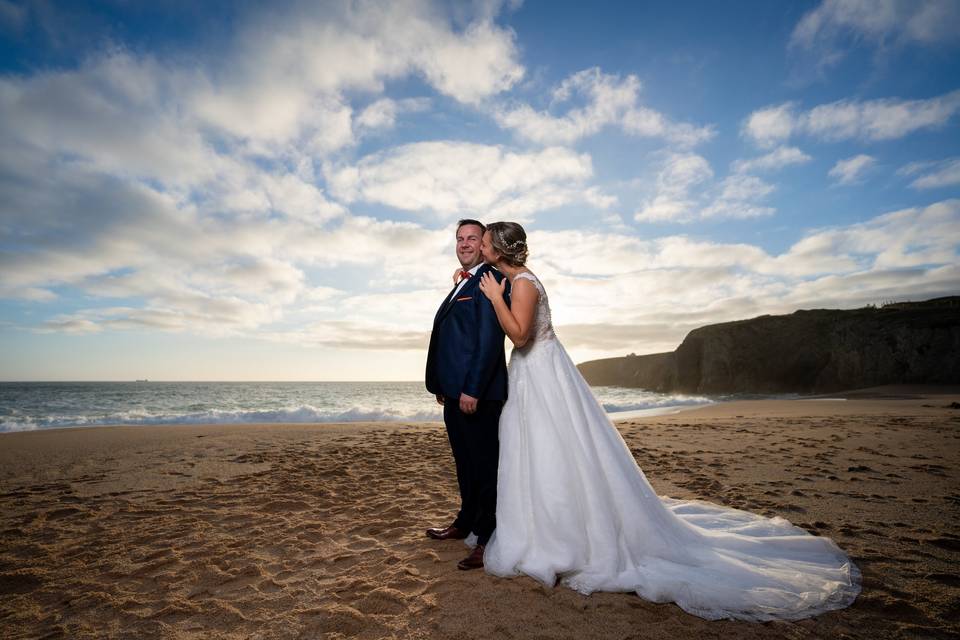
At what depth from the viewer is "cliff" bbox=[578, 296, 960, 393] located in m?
26.9

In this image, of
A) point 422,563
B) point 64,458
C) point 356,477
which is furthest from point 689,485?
point 64,458

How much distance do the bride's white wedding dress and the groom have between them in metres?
0.16

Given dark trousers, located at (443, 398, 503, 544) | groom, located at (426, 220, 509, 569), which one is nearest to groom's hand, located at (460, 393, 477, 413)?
groom, located at (426, 220, 509, 569)

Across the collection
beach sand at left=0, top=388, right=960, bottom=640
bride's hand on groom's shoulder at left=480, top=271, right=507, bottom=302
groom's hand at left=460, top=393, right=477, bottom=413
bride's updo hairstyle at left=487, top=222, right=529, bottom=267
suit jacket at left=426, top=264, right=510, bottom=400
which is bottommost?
beach sand at left=0, top=388, right=960, bottom=640

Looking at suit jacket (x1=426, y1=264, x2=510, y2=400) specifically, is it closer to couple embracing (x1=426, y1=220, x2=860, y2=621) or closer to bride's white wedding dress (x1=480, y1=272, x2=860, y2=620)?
couple embracing (x1=426, y1=220, x2=860, y2=621)

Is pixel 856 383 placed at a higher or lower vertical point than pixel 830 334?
lower

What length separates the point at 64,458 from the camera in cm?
682

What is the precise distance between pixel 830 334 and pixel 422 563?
39782 mm

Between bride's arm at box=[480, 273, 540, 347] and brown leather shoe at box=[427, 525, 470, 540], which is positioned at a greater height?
bride's arm at box=[480, 273, 540, 347]

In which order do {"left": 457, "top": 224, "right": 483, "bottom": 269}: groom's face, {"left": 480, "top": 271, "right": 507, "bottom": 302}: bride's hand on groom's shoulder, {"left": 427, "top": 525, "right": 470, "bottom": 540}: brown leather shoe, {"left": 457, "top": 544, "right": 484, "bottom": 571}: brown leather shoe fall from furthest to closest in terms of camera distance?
{"left": 427, "top": 525, "right": 470, "bottom": 540}: brown leather shoe
{"left": 457, "top": 224, "right": 483, "bottom": 269}: groom's face
{"left": 480, "top": 271, "right": 507, "bottom": 302}: bride's hand on groom's shoulder
{"left": 457, "top": 544, "right": 484, "bottom": 571}: brown leather shoe

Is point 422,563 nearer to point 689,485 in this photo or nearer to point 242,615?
point 242,615

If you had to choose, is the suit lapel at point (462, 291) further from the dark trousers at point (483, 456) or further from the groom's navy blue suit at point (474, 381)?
the dark trousers at point (483, 456)

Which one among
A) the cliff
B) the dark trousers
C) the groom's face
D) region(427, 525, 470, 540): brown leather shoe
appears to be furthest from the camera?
the cliff

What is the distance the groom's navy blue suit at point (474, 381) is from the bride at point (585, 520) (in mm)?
146
